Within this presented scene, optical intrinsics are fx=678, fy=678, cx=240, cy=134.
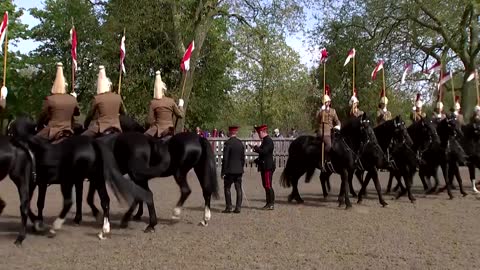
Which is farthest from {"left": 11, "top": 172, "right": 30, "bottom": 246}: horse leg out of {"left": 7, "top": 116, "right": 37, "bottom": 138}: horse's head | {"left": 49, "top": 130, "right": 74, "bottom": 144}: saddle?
{"left": 49, "top": 130, "right": 74, "bottom": 144}: saddle

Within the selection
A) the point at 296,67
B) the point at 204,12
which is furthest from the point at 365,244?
the point at 296,67

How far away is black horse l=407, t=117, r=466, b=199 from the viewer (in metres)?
16.9

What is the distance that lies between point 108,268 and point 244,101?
5973cm

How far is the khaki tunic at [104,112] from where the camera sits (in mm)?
11883

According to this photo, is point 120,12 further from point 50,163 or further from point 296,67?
point 296,67

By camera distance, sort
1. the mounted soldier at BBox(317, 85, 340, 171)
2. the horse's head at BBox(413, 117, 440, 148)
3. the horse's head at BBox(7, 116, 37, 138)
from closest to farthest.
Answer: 1. the horse's head at BBox(7, 116, 37, 138)
2. the mounted soldier at BBox(317, 85, 340, 171)
3. the horse's head at BBox(413, 117, 440, 148)

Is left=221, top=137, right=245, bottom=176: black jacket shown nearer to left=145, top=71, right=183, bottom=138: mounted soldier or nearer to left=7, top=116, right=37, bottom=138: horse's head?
left=145, top=71, right=183, bottom=138: mounted soldier

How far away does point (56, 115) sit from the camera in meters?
11.5

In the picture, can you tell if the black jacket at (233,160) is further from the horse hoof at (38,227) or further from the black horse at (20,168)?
Result: the black horse at (20,168)

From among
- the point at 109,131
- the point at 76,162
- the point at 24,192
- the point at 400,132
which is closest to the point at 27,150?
the point at 24,192

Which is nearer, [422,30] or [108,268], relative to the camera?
[108,268]

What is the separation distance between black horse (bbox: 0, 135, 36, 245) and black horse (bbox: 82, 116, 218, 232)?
1.56 metres

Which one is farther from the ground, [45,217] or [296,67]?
Answer: [296,67]

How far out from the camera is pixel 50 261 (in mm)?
8992
